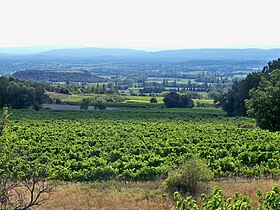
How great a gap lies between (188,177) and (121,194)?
260 centimetres

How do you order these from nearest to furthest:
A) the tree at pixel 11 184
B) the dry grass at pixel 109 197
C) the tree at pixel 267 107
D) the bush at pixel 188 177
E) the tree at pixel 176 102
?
the tree at pixel 11 184 < the dry grass at pixel 109 197 < the bush at pixel 188 177 < the tree at pixel 267 107 < the tree at pixel 176 102

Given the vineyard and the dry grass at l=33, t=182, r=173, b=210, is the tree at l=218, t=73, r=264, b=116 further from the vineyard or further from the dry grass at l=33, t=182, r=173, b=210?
the dry grass at l=33, t=182, r=173, b=210

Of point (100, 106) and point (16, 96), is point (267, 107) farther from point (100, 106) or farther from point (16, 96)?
point (16, 96)

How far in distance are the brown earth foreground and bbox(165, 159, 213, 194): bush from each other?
20.6 inches

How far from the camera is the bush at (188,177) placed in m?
15.4

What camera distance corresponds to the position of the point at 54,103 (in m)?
90.6

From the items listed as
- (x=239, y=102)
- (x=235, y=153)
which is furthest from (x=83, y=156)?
(x=239, y=102)

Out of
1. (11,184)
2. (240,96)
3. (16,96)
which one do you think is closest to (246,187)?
(11,184)

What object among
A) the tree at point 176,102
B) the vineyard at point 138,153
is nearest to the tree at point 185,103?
the tree at point 176,102

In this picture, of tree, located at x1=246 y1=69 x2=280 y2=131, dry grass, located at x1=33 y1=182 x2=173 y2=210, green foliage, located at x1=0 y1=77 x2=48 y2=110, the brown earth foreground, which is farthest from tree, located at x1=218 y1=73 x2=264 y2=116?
dry grass, located at x1=33 y1=182 x2=173 y2=210

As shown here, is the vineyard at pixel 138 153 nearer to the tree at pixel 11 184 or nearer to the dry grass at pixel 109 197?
the tree at pixel 11 184

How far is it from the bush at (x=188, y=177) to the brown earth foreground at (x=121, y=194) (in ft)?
1.72

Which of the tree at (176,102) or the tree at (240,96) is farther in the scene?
the tree at (176,102)

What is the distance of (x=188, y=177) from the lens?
1546 centimetres
